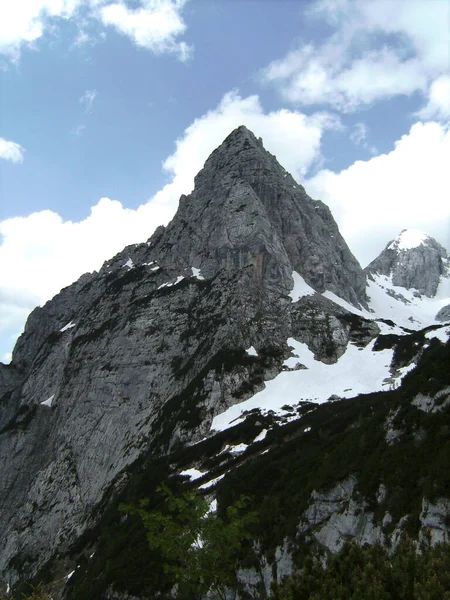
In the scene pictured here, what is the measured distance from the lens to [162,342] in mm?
93562

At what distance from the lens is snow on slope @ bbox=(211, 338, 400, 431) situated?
2662 inches

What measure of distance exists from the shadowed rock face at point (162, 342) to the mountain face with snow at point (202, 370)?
364 mm

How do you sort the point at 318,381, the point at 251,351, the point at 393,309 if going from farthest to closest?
the point at 393,309
the point at 251,351
the point at 318,381

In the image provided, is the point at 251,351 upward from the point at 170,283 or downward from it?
downward

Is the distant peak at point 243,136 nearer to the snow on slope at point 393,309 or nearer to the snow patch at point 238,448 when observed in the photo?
the snow on slope at point 393,309

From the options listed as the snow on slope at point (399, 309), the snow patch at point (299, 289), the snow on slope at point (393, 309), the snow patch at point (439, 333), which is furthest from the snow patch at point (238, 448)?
the snow on slope at point (399, 309)

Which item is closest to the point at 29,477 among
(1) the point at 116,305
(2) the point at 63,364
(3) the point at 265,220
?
(2) the point at 63,364

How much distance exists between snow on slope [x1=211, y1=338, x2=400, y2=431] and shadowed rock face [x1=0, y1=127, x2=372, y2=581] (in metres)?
2.30

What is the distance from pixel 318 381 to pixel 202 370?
1935cm

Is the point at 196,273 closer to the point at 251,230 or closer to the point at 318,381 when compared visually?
the point at 251,230

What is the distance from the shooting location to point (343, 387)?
7131cm

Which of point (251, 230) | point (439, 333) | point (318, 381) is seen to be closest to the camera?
point (318, 381)

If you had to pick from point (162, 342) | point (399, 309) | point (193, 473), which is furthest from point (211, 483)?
point (399, 309)

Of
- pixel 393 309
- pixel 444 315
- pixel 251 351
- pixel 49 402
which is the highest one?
pixel 393 309
